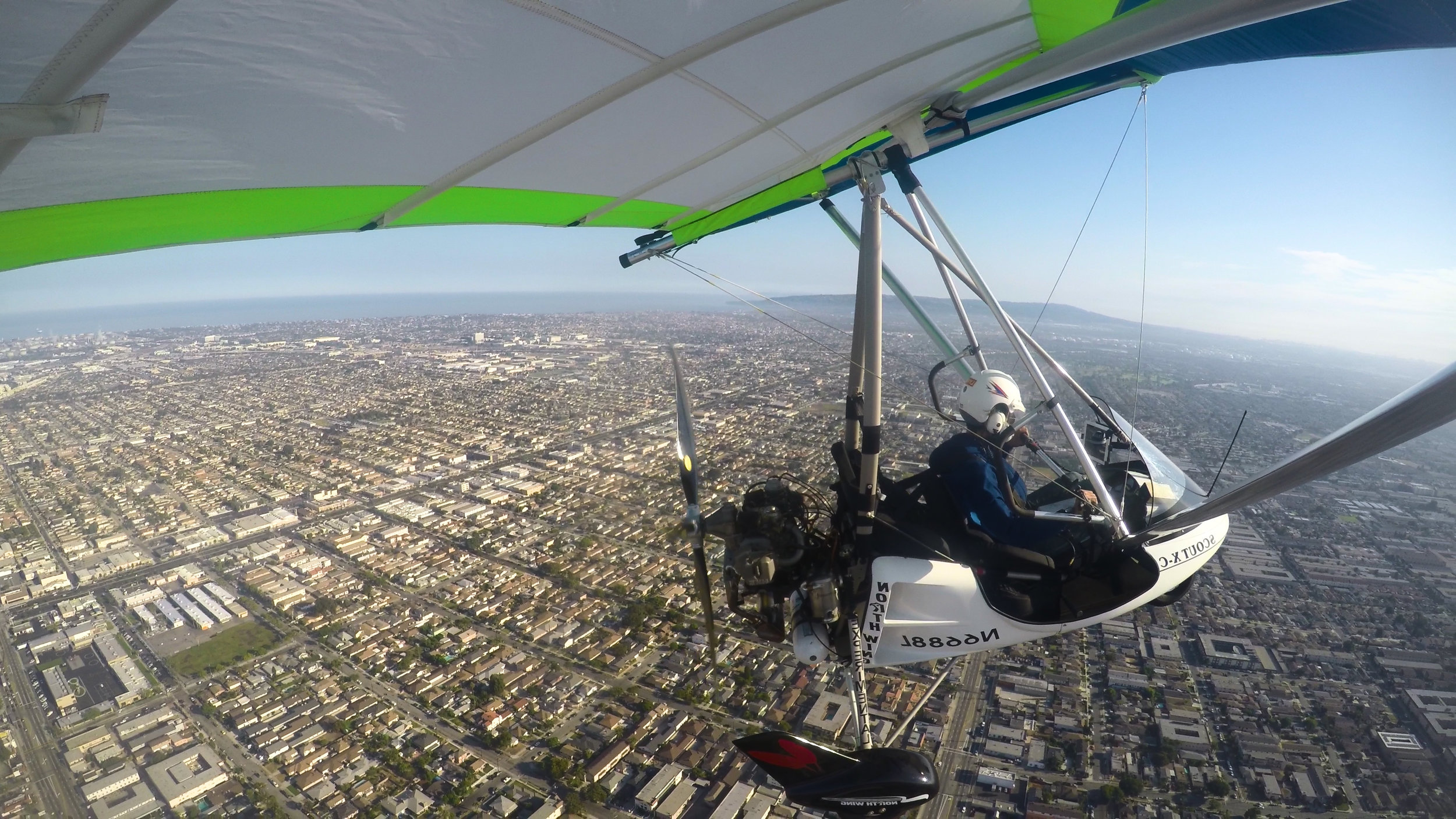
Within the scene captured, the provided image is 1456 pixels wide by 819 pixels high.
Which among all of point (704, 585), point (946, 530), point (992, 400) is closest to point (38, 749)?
point (704, 585)

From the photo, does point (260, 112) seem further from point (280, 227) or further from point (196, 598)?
point (196, 598)

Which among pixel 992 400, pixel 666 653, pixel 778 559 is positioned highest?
pixel 992 400

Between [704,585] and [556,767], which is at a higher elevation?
[704,585]

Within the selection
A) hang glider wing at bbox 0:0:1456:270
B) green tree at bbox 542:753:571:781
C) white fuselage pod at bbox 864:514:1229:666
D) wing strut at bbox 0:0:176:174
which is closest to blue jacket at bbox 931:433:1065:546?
white fuselage pod at bbox 864:514:1229:666

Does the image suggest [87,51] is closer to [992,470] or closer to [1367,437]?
[1367,437]

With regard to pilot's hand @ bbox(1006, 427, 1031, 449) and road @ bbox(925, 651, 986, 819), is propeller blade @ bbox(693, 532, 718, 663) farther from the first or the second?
road @ bbox(925, 651, 986, 819)

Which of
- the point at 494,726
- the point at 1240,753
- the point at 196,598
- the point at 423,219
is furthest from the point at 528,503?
the point at 1240,753

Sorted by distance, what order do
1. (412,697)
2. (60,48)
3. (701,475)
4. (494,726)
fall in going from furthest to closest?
(701,475)
(412,697)
(494,726)
(60,48)
